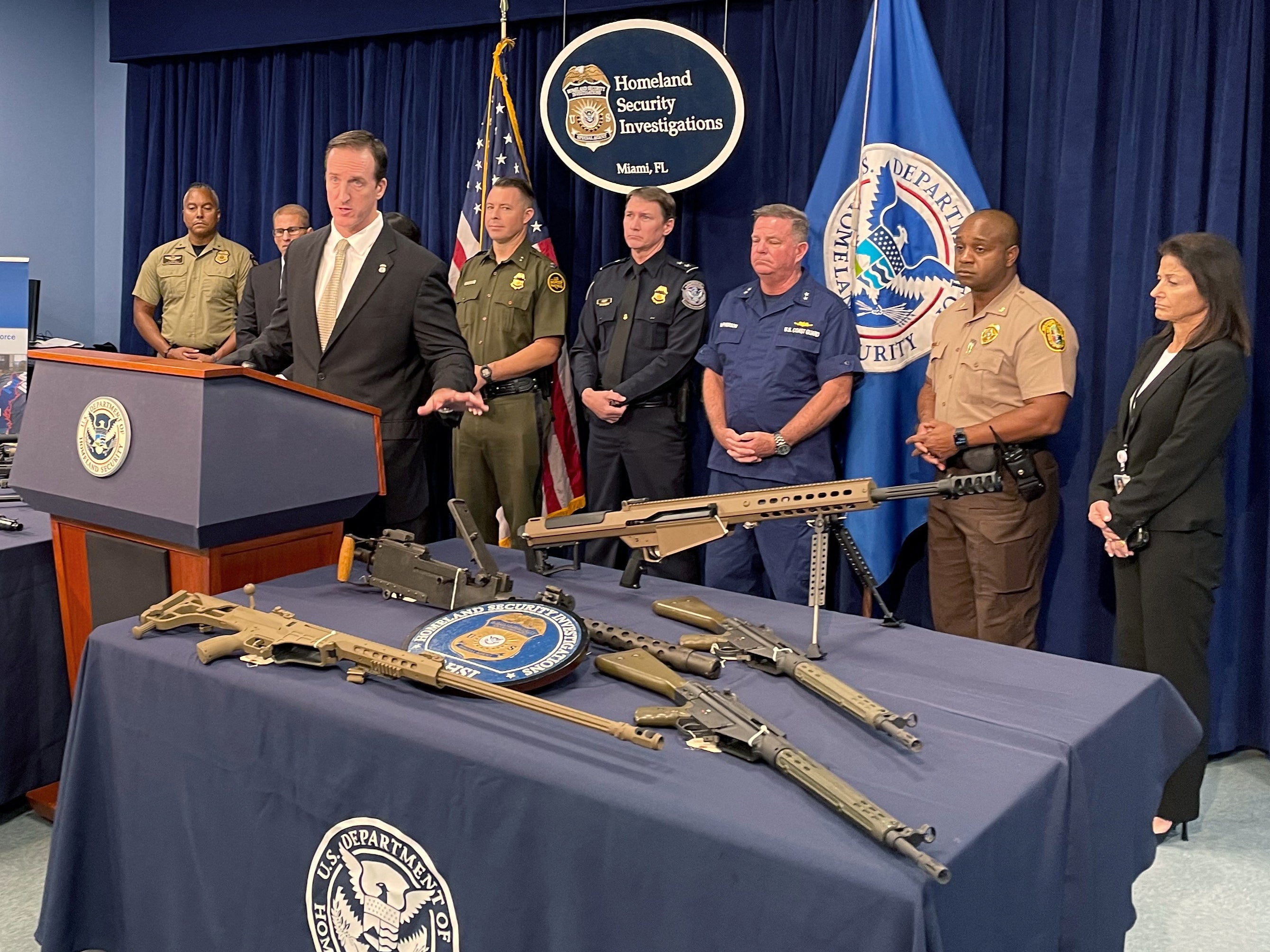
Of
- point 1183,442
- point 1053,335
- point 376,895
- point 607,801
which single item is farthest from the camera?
point 1053,335

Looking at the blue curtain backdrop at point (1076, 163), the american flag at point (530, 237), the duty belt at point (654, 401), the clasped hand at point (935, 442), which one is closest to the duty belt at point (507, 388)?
the american flag at point (530, 237)

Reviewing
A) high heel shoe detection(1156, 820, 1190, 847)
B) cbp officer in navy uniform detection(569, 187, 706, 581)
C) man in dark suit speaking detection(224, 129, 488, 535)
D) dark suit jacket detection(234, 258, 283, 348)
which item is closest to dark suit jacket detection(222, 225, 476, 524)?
man in dark suit speaking detection(224, 129, 488, 535)

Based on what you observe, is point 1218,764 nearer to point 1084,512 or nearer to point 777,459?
point 1084,512

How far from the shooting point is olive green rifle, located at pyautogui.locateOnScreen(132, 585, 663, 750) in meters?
1.57

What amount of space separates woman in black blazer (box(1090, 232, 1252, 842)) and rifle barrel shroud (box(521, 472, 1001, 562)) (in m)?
1.14

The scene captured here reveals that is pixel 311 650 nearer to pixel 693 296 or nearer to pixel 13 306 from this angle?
pixel 693 296

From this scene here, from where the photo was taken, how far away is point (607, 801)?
1.40m

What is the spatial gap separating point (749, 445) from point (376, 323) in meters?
1.39

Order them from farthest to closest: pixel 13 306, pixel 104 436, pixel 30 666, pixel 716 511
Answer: pixel 13 306
pixel 30 666
pixel 104 436
pixel 716 511

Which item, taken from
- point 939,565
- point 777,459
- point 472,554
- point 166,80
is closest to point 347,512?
point 472,554

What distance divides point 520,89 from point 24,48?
9.99ft

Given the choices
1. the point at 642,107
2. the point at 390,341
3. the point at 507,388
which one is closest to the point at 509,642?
the point at 390,341

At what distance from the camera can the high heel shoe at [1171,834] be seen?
2949mm

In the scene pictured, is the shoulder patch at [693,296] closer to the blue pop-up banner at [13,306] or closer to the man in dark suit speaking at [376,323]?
the man in dark suit speaking at [376,323]
